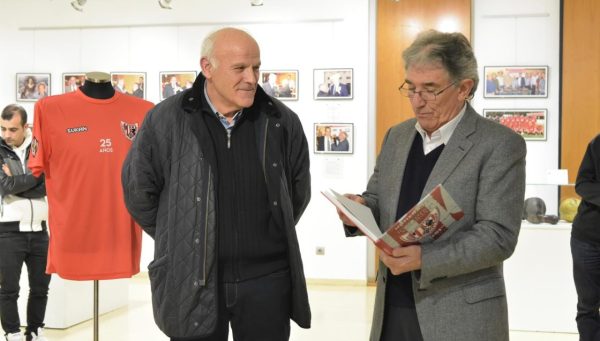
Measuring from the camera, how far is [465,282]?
2.14 m

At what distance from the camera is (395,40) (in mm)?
8070

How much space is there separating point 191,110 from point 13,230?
9.02ft

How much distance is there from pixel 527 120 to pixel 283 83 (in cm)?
305

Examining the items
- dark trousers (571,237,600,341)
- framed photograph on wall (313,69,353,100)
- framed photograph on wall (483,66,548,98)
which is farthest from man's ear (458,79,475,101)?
framed photograph on wall (483,66,548,98)

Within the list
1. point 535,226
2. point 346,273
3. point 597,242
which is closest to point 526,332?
point 535,226

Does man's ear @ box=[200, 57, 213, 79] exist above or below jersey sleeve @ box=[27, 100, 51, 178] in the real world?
above

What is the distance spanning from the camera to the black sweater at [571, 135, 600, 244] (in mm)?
4172

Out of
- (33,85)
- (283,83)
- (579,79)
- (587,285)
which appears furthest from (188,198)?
(33,85)

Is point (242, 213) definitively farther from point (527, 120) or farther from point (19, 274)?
point (527, 120)

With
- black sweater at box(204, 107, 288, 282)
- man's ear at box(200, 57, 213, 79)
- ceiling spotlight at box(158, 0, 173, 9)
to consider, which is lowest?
black sweater at box(204, 107, 288, 282)

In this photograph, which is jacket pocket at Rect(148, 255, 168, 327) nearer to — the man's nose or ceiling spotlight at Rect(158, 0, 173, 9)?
the man's nose

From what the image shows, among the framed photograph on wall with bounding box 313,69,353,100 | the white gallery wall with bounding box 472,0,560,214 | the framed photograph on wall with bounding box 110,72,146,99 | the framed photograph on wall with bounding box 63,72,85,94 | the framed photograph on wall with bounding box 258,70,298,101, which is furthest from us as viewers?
the framed photograph on wall with bounding box 63,72,85,94

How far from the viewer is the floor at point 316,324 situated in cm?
556

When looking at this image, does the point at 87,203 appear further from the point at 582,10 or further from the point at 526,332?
the point at 582,10
